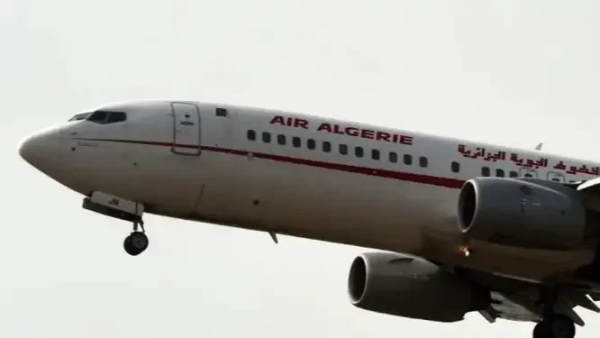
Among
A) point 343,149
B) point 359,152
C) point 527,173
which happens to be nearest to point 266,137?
point 343,149

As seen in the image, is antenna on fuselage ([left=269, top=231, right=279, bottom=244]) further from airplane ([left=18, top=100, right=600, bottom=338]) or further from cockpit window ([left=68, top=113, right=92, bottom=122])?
cockpit window ([left=68, top=113, right=92, bottom=122])

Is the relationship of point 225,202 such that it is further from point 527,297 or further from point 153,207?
point 527,297

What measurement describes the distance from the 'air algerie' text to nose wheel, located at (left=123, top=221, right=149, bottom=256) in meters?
3.62

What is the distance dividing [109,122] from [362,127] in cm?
540

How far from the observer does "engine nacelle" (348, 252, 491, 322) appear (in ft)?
139

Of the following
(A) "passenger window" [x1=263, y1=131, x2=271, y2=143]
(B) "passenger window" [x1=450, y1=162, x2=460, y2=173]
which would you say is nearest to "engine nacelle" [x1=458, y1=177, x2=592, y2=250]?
(B) "passenger window" [x1=450, y1=162, x2=460, y2=173]

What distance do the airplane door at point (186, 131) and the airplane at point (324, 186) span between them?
29mm

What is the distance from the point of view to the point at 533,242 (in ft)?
123

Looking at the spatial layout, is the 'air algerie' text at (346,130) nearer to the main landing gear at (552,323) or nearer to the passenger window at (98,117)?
the passenger window at (98,117)

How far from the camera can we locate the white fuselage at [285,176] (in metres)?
38.6

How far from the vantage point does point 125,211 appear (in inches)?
1529

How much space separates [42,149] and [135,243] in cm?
275

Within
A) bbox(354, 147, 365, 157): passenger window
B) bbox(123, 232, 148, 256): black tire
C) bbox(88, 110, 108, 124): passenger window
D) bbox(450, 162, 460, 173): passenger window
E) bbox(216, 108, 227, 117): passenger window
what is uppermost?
bbox(216, 108, 227, 117): passenger window

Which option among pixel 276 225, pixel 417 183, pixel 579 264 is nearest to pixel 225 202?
pixel 276 225
